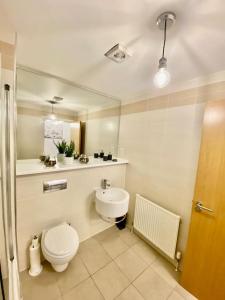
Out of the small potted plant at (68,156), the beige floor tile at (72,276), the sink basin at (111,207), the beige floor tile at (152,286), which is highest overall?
the small potted plant at (68,156)

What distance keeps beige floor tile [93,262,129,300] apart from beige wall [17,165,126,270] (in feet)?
1.87

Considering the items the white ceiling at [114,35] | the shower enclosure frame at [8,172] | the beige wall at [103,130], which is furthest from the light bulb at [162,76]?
the beige wall at [103,130]

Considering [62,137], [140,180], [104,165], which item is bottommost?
[140,180]

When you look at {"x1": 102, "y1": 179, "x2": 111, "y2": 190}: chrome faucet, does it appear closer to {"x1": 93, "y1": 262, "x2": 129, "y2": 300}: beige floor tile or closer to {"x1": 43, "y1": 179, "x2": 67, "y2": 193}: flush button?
{"x1": 43, "y1": 179, "x2": 67, "y2": 193}: flush button

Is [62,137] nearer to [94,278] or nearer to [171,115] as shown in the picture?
[171,115]

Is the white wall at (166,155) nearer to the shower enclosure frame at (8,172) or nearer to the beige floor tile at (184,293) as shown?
the beige floor tile at (184,293)

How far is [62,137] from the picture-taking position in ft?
6.53

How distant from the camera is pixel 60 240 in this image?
56.4 inches

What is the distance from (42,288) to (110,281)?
2.18ft

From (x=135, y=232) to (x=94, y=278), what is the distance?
3.01 feet

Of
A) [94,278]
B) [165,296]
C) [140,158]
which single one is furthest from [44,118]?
[165,296]

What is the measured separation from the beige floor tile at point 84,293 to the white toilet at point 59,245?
→ 0.24m

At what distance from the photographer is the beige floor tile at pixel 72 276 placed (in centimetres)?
136

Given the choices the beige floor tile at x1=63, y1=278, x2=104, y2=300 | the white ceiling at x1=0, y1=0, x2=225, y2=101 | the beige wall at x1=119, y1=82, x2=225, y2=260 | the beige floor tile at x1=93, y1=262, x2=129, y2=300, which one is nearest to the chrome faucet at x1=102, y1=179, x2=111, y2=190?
the beige wall at x1=119, y1=82, x2=225, y2=260
